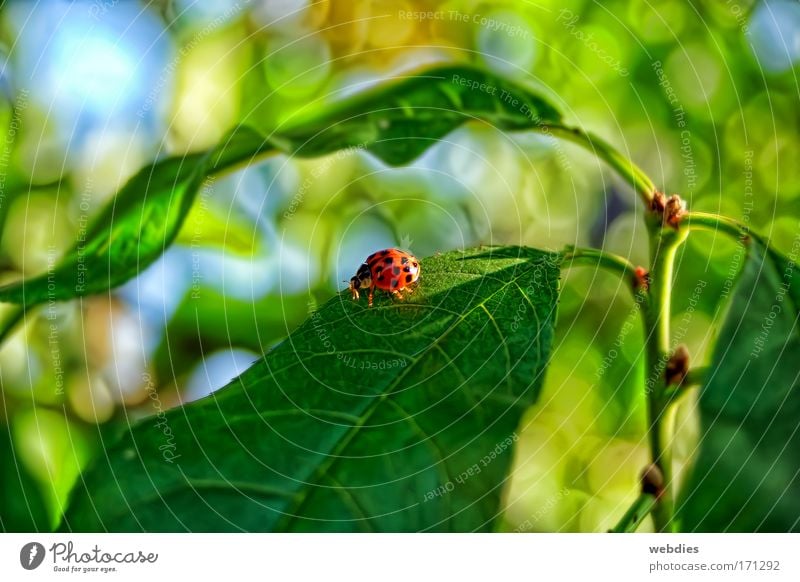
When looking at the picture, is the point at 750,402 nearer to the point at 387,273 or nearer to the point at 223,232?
the point at 387,273

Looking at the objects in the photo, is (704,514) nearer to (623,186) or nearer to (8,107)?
(623,186)

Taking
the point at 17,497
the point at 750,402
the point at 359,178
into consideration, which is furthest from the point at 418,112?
the point at 17,497

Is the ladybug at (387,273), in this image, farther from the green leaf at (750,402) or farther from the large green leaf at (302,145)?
the green leaf at (750,402)

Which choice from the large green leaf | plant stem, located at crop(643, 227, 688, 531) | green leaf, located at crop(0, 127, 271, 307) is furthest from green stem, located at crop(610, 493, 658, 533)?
green leaf, located at crop(0, 127, 271, 307)

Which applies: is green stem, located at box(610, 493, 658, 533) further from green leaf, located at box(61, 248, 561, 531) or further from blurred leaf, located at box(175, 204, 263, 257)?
blurred leaf, located at box(175, 204, 263, 257)

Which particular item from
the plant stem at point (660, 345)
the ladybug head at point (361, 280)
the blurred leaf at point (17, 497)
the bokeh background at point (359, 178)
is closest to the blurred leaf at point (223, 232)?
the bokeh background at point (359, 178)
